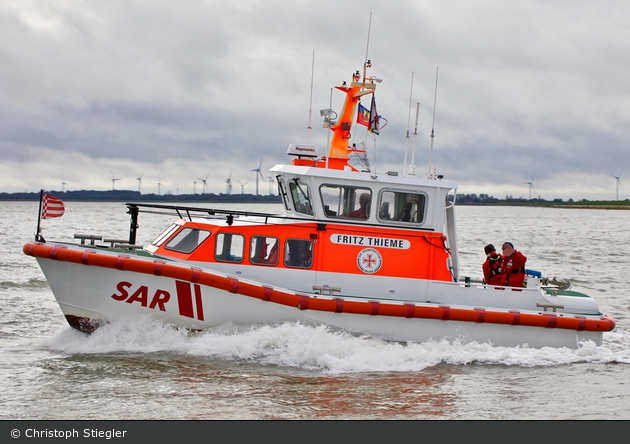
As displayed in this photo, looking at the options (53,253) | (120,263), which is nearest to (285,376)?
(120,263)

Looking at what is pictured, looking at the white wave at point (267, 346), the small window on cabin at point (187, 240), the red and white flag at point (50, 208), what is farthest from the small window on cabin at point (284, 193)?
the red and white flag at point (50, 208)

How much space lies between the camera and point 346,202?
839 cm

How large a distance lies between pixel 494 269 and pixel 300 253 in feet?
10.1

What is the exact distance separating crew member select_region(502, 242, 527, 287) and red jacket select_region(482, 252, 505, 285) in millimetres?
94

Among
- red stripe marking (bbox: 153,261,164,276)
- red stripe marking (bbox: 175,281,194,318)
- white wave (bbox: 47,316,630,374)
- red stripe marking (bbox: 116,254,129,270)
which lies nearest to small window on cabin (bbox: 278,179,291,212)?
white wave (bbox: 47,316,630,374)

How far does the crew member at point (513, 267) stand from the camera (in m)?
8.86

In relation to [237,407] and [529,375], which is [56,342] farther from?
[529,375]

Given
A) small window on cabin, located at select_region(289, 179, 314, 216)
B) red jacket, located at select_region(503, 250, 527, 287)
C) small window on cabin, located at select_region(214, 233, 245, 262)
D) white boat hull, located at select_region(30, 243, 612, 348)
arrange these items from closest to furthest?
white boat hull, located at select_region(30, 243, 612, 348) → small window on cabin, located at select_region(214, 233, 245, 262) → small window on cabin, located at select_region(289, 179, 314, 216) → red jacket, located at select_region(503, 250, 527, 287)

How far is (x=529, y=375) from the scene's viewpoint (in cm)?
788

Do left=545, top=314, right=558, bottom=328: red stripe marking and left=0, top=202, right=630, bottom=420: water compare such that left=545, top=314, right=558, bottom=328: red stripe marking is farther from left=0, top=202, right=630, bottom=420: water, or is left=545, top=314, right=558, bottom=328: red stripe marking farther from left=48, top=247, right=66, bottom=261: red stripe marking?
left=48, top=247, right=66, bottom=261: red stripe marking

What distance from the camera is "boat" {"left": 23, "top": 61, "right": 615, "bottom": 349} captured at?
7727 millimetres

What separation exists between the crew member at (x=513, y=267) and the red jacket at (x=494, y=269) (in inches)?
3.7

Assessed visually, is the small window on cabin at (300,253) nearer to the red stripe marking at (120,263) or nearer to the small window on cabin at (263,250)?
the small window on cabin at (263,250)

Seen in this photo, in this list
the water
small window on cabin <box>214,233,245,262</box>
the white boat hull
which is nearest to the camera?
the water
